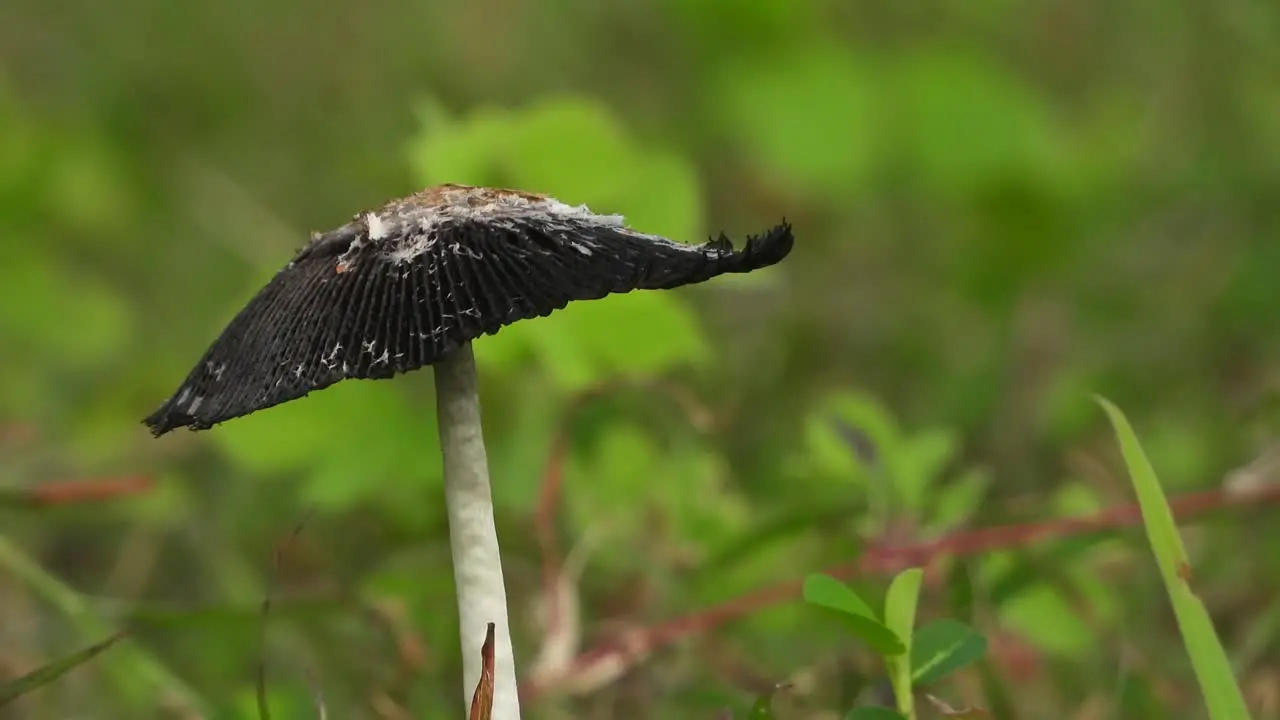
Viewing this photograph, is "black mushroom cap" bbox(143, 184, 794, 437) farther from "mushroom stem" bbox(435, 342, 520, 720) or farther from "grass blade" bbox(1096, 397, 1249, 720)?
"grass blade" bbox(1096, 397, 1249, 720)

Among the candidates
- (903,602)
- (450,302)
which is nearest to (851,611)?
(903,602)

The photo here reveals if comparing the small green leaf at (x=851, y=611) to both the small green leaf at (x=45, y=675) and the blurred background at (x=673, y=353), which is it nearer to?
the blurred background at (x=673, y=353)

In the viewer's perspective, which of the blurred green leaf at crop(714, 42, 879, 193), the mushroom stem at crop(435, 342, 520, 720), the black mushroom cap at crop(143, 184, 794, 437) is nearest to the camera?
the black mushroom cap at crop(143, 184, 794, 437)

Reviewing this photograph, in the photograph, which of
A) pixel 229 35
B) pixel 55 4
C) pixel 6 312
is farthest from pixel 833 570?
pixel 55 4

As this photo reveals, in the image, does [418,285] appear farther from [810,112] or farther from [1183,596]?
[810,112]

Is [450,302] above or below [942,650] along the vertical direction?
above

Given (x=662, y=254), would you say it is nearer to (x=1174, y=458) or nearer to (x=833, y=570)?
(x=833, y=570)

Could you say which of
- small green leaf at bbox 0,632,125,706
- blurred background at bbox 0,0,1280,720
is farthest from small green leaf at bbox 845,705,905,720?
small green leaf at bbox 0,632,125,706
